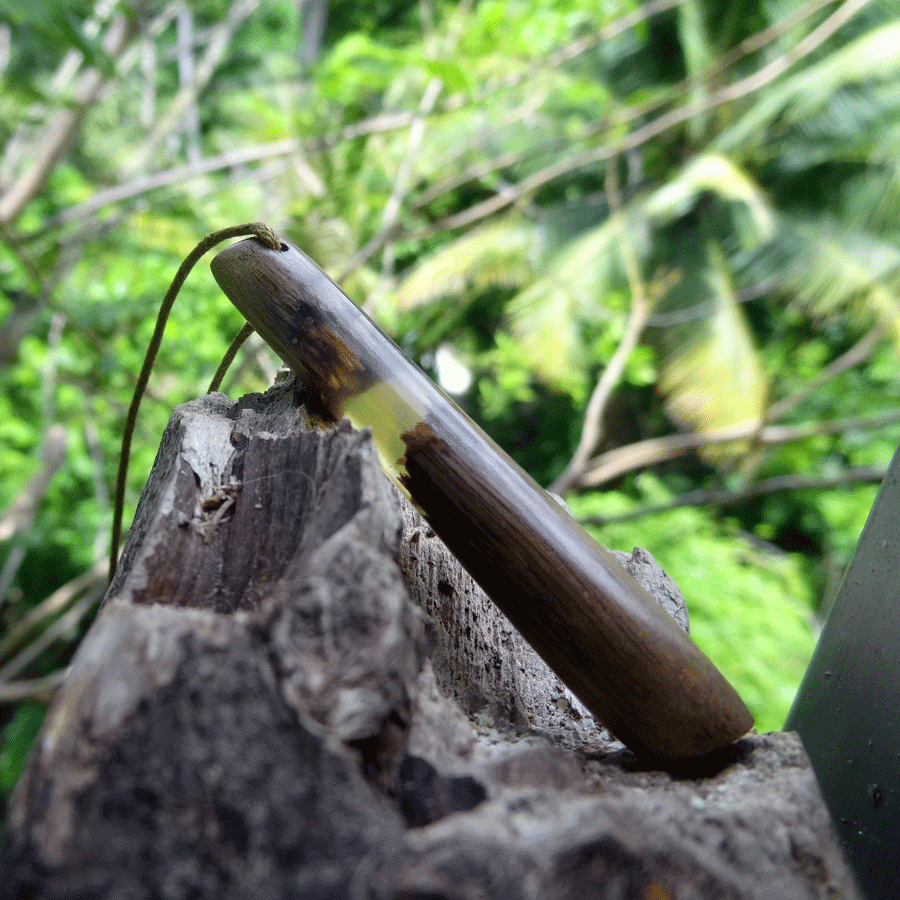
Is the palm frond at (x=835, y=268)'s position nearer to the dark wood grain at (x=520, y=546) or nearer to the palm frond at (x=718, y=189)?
the palm frond at (x=718, y=189)

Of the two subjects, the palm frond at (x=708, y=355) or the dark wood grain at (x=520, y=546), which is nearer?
the dark wood grain at (x=520, y=546)

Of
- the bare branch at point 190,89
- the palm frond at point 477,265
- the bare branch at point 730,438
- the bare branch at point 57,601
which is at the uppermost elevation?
the bare branch at point 190,89

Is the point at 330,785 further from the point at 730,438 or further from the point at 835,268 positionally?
the point at 835,268

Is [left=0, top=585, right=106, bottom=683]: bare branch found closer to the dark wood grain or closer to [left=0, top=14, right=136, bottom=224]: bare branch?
[left=0, top=14, right=136, bottom=224]: bare branch

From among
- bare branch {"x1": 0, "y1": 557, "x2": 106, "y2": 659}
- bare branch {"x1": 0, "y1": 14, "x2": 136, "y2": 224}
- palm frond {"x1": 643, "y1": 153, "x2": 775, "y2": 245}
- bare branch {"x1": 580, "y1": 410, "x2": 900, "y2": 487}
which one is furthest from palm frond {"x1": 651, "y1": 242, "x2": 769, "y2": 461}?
bare branch {"x1": 0, "y1": 14, "x2": 136, "y2": 224}

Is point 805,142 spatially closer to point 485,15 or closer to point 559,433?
point 559,433

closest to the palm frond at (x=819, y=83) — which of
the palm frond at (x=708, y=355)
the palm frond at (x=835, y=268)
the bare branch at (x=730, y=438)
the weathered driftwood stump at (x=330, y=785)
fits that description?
the palm frond at (x=835, y=268)
